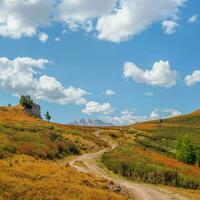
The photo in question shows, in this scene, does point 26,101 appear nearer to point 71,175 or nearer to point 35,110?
point 35,110

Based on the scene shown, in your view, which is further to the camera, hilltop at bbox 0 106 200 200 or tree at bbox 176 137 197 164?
tree at bbox 176 137 197 164

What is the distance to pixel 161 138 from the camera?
6156 inches

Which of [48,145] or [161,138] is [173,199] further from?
[161,138]

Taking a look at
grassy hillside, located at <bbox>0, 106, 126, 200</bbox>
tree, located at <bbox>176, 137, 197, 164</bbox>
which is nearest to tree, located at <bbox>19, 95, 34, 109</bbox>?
tree, located at <bbox>176, 137, 197, 164</bbox>

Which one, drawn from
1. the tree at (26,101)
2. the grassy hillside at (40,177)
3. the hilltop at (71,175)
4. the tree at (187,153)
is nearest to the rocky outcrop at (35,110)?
the tree at (26,101)

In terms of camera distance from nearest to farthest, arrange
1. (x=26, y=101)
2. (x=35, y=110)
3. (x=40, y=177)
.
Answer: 1. (x=40, y=177)
2. (x=26, y=101)
3. (x=35, y=110)

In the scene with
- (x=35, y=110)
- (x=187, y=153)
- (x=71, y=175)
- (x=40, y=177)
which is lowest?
(x=71, y=175)

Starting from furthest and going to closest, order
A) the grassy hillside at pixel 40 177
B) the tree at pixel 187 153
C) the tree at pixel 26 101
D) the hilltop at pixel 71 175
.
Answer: the tree at pixel 26 101
the tree at pixel 187 153
the hilltop at pixel 71 175
the grassy hillside at pixel 40 177

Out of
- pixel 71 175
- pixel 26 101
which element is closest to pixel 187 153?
pixel 71 175

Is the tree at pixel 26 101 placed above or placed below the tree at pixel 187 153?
above

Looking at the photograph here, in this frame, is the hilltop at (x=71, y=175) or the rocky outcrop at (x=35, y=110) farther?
the rocky outcrop at (x=35, y=110)

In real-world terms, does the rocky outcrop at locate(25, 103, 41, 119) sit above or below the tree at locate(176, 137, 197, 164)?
above

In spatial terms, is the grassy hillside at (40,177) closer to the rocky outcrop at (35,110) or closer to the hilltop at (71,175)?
the hilltop at (71,175)

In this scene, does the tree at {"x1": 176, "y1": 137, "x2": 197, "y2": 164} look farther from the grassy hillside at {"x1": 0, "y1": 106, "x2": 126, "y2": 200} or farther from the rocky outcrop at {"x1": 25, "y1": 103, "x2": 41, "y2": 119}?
the rocky outcrop at {"x1": 25, "y1": 103, "x2": 41, "y2": 119}
